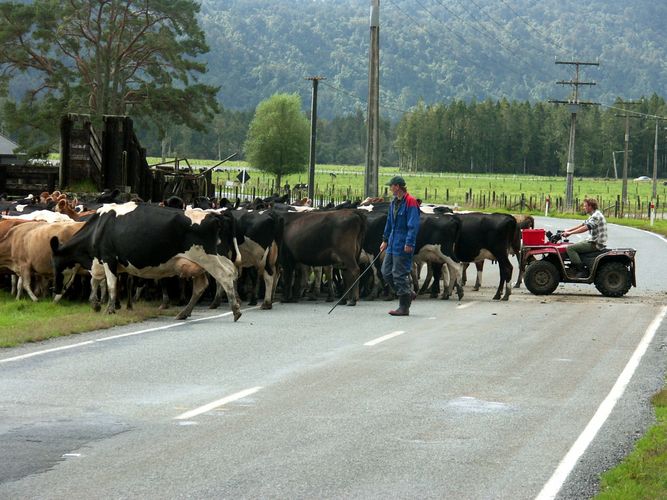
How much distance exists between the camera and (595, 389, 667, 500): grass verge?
7.80 meters

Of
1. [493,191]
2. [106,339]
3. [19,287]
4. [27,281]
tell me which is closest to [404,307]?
[106,339]

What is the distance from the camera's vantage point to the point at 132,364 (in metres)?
13.0

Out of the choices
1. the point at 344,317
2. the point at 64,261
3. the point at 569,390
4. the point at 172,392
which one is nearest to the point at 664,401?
the point at 569,390

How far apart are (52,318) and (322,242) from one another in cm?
599

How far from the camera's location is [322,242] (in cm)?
2173

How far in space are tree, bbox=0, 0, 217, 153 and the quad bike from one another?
4403 centimetres

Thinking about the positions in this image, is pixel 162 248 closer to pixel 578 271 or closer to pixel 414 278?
pixel 414 278

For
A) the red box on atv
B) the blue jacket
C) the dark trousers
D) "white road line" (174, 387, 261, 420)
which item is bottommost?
"white road line" (174, 387, 261, 420)

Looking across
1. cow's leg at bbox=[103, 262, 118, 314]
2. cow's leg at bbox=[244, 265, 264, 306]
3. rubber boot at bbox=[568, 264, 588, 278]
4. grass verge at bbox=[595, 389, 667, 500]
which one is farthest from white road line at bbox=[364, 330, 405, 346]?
rubber boot at bbox=[568, 264, 588, 278]

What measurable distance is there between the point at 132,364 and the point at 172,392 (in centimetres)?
194

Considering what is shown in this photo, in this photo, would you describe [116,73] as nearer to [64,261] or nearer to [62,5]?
[62,5]

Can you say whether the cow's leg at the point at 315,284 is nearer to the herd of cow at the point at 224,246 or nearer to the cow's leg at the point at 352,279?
the herd of cow at the point at 224,246

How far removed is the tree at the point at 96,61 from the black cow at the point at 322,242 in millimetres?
44723

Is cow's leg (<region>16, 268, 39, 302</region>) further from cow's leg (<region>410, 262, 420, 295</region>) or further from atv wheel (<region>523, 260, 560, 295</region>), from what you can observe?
atv wheel (<region>523, 260, 560, 295</region>)
